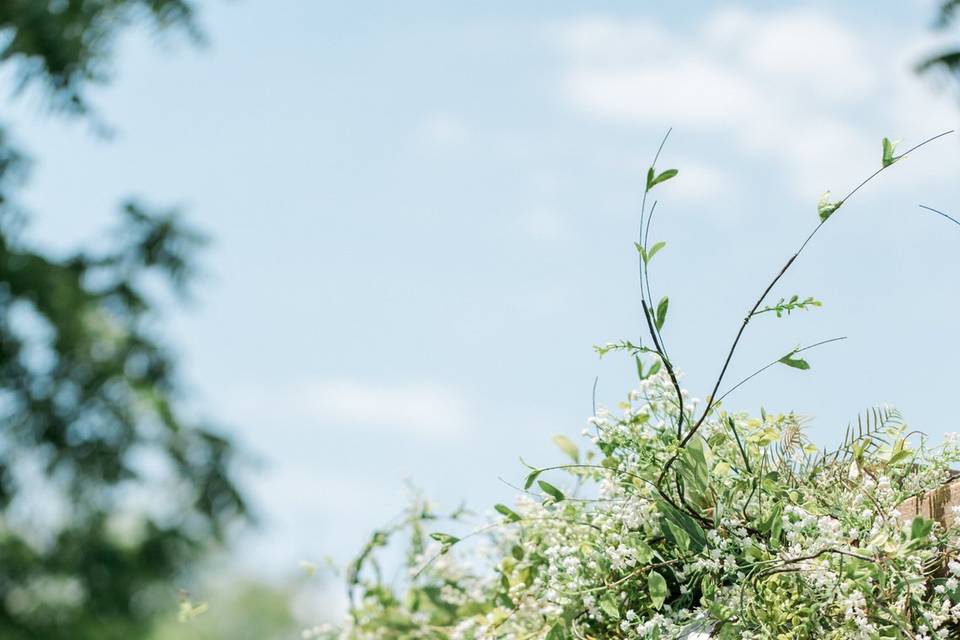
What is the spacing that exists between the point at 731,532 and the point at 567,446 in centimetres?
41

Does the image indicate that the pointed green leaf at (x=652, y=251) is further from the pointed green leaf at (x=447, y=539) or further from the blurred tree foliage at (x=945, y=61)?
the blurred tree foliage at (x=945, y=61)

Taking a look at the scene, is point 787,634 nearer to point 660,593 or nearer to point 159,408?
point 660,593

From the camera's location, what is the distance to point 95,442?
3303mm

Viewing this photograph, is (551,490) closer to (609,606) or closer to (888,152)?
(609,606)

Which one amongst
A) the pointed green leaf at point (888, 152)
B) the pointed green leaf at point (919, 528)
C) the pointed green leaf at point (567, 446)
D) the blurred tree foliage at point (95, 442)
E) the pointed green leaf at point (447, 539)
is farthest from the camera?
the blurred tree foliage at point (95, 442)

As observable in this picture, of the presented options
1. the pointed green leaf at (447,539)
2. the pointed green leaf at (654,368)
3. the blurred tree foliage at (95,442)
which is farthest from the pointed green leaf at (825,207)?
the blurred tree foliage at (95,442)

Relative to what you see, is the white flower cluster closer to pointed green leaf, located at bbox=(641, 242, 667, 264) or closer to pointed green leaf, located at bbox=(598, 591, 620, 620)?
pointed green leaf, located at bbox=(598, 591, 620, 620)

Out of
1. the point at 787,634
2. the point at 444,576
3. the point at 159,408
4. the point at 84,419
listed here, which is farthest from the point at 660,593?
the point at 84,419

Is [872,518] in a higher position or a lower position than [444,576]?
lower

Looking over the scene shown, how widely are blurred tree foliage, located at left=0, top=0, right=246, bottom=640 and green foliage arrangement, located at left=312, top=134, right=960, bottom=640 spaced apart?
2.34 metres

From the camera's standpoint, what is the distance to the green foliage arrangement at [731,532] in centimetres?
67

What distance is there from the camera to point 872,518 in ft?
2.30

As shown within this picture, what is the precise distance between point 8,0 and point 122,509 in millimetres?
1887

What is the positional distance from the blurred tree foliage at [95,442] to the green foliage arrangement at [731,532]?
234cm
